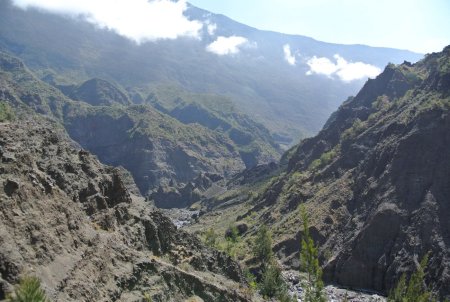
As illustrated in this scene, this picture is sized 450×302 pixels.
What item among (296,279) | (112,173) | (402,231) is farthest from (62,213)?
(402,231)

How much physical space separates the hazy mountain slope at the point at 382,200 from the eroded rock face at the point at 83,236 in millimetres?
53618

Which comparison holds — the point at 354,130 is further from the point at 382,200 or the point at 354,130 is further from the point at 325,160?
the point at 382,200

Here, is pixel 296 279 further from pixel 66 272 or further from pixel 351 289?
pixel 66 272

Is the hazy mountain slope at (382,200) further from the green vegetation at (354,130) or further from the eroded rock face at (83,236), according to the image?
the eroded rock face at (83,236)

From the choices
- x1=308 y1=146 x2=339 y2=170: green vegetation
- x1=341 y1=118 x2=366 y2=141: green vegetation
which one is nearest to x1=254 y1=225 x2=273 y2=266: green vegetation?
x1=308 y1=146 x2=339 y2=170: green vegetation

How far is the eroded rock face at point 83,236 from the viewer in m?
33.5

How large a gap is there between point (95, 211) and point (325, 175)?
11851cm

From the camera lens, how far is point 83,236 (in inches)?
1617

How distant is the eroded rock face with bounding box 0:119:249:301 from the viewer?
33531 millimetres

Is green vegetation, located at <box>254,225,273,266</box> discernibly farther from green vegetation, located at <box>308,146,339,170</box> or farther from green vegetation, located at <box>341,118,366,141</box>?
green vegetation, located at <box>341,118,366,141</box>

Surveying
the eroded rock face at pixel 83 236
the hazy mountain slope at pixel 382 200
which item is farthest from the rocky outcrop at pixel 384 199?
the eroded rock face at pixel 83 236

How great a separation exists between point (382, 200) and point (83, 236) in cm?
9793

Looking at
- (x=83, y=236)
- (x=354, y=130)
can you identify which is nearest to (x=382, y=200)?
(x=354, y=130)

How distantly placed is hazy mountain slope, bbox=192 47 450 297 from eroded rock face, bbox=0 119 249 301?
53.6 meters
